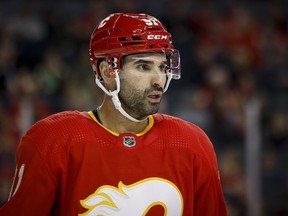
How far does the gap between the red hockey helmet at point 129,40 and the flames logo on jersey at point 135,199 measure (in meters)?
0.46

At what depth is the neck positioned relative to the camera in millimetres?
3070

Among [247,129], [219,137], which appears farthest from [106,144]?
[219,137]

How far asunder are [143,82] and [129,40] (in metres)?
0.17

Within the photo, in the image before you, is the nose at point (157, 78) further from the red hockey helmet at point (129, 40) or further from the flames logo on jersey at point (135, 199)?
the flames logo on jersey at point (135, 199)

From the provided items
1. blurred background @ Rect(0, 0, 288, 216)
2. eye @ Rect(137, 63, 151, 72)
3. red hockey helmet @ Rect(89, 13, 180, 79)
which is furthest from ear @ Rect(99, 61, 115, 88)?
blurred background @ Rect(0, 0, 288, 216)

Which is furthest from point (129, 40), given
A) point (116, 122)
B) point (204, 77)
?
point (204, 77)

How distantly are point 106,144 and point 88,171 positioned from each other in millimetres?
139

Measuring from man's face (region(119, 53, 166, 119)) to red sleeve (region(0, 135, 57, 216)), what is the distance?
Answer: 432 millimetres

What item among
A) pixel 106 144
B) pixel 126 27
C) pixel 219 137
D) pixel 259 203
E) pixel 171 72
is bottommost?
pixel 259 203

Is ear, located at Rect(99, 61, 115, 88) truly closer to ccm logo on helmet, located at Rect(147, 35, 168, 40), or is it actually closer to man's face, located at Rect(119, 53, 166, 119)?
man's face, located at Rect(119, 53, 166, 119)

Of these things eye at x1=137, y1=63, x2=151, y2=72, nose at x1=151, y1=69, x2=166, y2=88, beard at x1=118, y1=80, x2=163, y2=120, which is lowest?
beard at x1=118, y1=80, x2=163, y2=120

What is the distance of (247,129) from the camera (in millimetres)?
6191

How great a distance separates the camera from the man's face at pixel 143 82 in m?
2.98

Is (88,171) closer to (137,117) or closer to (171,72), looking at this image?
(137,117)
